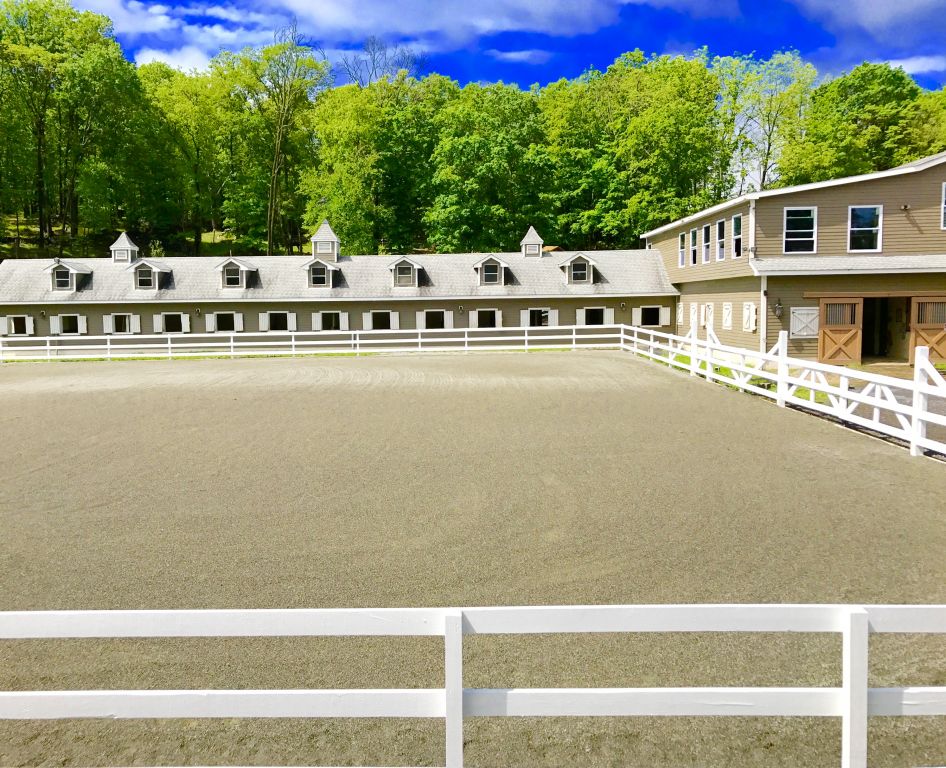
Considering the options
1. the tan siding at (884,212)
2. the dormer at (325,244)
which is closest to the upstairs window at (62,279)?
the dormer at (325,244)

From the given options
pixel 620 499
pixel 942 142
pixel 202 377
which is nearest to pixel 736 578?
pixel 620 499

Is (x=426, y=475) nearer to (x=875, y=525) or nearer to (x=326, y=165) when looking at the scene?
(x=875, y=525)

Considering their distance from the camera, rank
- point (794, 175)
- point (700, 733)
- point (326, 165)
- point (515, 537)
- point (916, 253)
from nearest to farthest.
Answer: point (700, 733) < point (515, 537) < point (916, 253) < point (794, 175) < point (326, 165)

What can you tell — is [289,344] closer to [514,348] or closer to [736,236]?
[514,348]

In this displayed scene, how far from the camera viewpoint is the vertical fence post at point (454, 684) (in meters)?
3.07

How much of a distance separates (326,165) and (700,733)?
176ft

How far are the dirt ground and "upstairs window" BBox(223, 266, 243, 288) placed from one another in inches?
1004

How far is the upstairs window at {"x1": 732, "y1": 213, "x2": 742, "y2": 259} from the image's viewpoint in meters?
28.4

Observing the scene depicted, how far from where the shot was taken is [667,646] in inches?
198

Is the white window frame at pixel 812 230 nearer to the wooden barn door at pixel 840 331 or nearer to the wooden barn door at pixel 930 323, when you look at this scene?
the wooden barn door at pixel 840 331

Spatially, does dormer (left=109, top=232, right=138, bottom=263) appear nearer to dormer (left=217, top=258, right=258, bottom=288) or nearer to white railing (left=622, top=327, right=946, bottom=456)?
dormer (left=217, top=258, right=258, bottom=288)

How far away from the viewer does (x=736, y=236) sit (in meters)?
28.6

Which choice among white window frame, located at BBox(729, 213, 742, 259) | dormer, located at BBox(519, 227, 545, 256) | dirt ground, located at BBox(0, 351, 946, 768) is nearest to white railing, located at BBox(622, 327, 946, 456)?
dirt ground, located at BBox(0, 351, 946, 768)

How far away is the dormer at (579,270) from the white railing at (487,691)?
37135 millimetres
